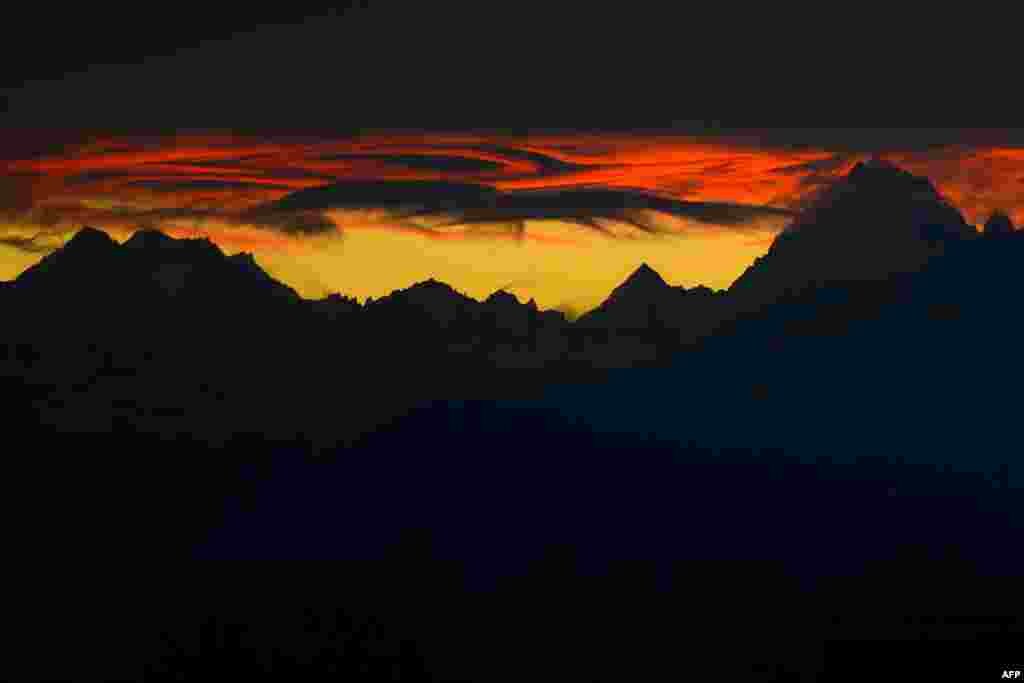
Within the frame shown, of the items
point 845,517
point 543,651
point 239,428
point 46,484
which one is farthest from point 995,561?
point 46,484

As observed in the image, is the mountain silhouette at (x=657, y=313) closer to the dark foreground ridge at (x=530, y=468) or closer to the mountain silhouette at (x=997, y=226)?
the dark foreground ridge at (x=530, y=468)

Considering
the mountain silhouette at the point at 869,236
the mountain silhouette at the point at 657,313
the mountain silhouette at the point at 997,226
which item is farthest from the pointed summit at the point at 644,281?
the mountain silhouette at the point at 997,226

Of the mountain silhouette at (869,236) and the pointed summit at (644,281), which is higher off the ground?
the mountain silhouette at (869,236)

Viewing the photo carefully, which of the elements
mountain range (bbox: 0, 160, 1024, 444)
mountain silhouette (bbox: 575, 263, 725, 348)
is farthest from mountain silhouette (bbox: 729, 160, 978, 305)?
mountain silhouette (bbox: 575, 263, 725, 348)

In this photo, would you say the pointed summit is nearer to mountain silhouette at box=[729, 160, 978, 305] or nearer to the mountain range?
the mountain range

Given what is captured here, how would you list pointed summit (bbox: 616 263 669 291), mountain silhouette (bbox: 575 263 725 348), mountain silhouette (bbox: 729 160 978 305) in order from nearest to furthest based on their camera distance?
mountain silhouette (bbox: 729 160 978 305) < mountain silhouette (bbox: 575 263 725 348) < pointed summit (bbox: 616 263 669 291)

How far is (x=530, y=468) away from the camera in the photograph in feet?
277

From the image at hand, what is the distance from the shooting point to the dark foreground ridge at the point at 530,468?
7612 centimetres

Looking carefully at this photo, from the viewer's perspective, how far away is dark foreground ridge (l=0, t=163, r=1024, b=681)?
250 feet

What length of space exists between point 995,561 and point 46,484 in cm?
3800

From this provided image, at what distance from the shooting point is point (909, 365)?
87.4 meters

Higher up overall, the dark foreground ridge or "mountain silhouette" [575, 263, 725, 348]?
"mountain silhouette" [575, 263, 725, 348]

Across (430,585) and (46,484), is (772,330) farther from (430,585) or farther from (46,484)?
(46,484)

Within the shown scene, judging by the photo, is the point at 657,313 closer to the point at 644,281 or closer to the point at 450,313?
the point at 644,281
